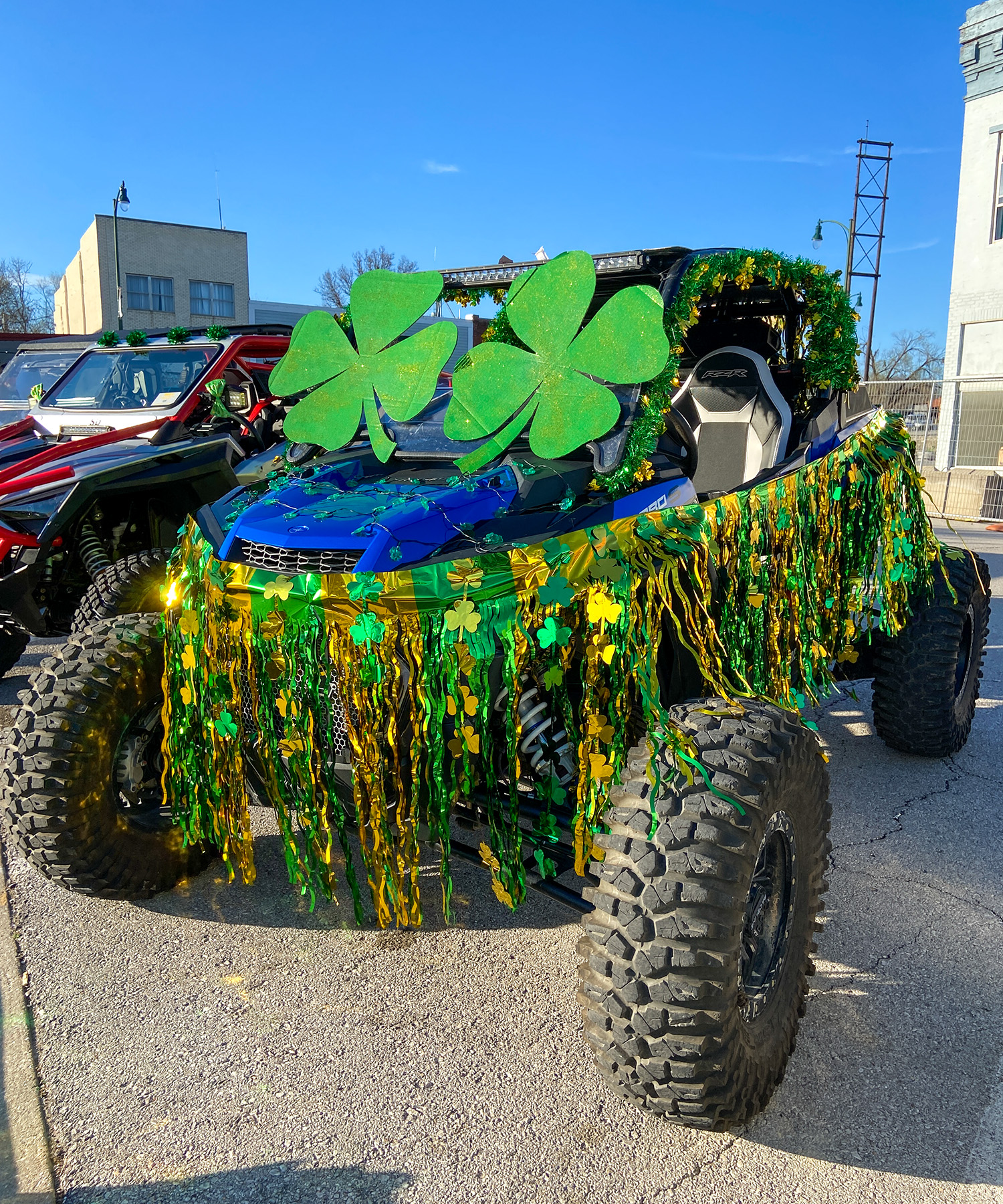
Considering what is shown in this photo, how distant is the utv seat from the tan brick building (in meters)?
36.7

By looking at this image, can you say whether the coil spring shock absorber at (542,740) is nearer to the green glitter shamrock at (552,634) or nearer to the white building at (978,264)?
the green glitter shamrock at (552,634)

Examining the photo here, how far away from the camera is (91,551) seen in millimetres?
5094

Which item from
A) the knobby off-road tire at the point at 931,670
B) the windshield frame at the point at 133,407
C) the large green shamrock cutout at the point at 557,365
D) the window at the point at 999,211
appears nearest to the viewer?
the large green shamrock cutout at the point at 557,365

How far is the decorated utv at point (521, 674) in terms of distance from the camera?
224cm

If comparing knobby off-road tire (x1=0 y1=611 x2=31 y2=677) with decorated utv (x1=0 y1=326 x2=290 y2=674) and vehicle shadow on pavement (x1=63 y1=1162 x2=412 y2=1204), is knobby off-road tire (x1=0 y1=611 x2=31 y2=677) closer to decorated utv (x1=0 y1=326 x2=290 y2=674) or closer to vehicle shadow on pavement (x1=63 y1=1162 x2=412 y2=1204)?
decorated utv (x1=0 y1=326 x2=290 y2=674)

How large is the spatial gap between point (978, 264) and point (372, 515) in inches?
728

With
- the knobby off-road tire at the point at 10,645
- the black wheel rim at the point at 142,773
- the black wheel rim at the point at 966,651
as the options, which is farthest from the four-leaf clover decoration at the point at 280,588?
the black wheel rim at the point at 966,651

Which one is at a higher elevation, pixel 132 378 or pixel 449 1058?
pixel 132 378

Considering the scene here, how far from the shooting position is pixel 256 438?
241 inches

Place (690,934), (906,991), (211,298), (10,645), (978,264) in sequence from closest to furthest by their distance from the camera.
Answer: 1. (690,934)
2. (906,991)
3. (10,645)
4. (978,264)
5. (211,298)

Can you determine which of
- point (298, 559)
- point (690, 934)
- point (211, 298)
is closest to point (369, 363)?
point (298, 559)

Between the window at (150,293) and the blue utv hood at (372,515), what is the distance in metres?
40.1

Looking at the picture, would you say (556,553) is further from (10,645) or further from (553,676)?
(10,645)

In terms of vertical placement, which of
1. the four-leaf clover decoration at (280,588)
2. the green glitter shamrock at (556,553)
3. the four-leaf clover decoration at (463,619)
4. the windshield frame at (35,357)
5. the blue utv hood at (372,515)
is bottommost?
the four-leaf clover decoration at (463,619)
